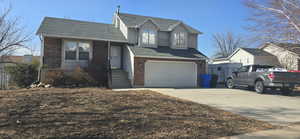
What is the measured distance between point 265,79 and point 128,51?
9.75 m

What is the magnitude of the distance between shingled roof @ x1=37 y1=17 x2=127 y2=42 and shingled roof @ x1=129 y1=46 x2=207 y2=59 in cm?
188

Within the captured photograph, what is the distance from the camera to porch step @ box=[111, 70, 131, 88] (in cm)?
1341

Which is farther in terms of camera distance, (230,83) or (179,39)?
(179,39)

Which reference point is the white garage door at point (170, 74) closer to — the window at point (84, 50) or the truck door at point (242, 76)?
the truck door at point (242, 76)

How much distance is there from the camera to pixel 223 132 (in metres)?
4.25

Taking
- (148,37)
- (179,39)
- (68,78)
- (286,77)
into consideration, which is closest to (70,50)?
(68,78)

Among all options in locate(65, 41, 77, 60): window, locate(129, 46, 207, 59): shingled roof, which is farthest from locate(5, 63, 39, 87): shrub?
locate(129, 46, 207, 59): shingled roof

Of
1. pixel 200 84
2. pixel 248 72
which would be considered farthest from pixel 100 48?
pixel 248 72

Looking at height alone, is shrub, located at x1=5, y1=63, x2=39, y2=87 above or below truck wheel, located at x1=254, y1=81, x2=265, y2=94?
above

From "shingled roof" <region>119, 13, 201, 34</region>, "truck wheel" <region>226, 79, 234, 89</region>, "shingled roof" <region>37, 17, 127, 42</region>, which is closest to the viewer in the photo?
"shingled roof" <region>37, 17, 127, 42</region>

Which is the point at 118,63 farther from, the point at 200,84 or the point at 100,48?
the point at 200,84

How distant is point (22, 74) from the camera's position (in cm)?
1192

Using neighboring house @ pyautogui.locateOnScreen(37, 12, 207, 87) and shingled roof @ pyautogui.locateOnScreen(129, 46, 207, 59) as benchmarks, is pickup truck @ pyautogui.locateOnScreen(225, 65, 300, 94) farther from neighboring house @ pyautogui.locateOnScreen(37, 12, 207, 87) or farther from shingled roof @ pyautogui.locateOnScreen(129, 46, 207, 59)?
shingled roof @ pyautogui.locateOnScreen(129, 46, 207, 59)

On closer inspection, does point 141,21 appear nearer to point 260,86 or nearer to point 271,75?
point 260,86
